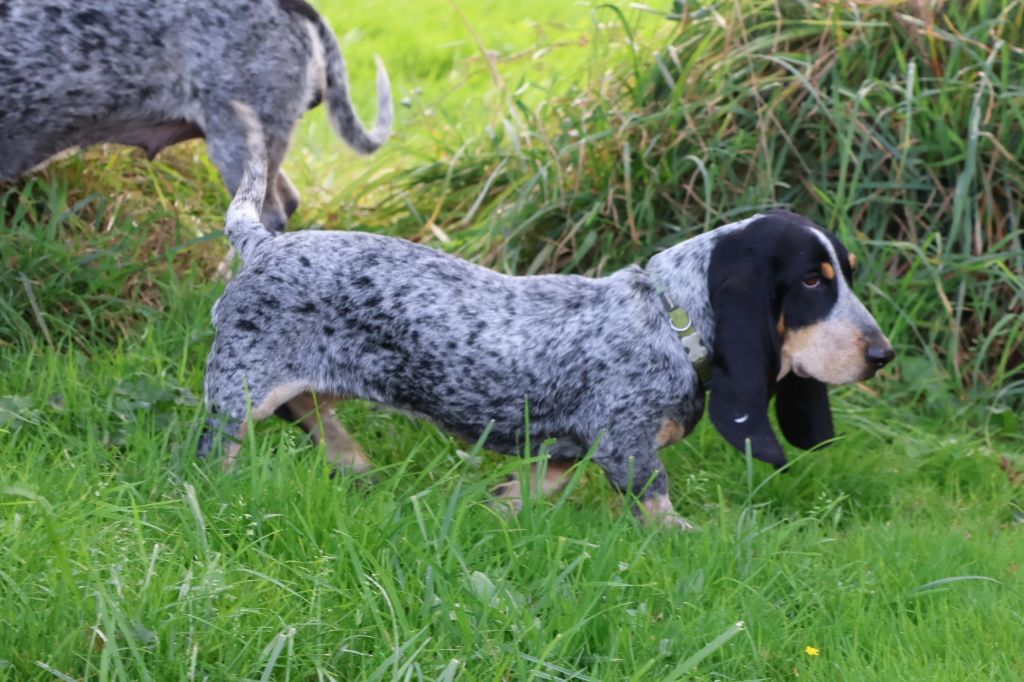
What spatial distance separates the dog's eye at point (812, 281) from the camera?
12.3 feet

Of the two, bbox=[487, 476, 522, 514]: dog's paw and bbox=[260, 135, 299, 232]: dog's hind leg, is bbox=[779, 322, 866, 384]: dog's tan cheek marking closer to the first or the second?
bbox=[487, 476, 522, 514]: dog's paw

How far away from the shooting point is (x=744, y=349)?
147 inches

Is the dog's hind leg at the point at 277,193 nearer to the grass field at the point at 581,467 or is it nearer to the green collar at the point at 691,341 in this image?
the grass field at the point at 581,467

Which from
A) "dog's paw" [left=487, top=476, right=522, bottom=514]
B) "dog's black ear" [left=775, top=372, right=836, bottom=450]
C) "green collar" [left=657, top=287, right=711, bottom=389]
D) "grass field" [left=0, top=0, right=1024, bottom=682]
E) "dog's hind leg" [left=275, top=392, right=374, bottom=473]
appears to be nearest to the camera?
"grass field" [left=0, top=0, right=1024, bottom=682]

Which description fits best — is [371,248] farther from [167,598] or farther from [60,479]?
[167,598]

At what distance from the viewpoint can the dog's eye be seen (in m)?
3.76

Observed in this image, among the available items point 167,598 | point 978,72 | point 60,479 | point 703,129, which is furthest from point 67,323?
point 978,72

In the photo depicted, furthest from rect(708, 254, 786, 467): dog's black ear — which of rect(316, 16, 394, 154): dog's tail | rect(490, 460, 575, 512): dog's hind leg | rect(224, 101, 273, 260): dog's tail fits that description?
rect(316, 16, 394, 154): dog's tail

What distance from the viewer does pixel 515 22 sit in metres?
9.80

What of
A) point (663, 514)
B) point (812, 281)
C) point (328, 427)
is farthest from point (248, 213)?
point (812, 281)

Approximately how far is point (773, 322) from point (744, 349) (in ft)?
0.41

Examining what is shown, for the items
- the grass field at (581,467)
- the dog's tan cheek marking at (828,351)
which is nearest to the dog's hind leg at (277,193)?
the grass field at (581,467)

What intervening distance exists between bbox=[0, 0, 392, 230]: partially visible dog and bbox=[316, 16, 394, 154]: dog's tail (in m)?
0.23

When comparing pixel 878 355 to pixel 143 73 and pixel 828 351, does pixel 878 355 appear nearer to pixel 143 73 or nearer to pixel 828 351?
pixel 828 351
